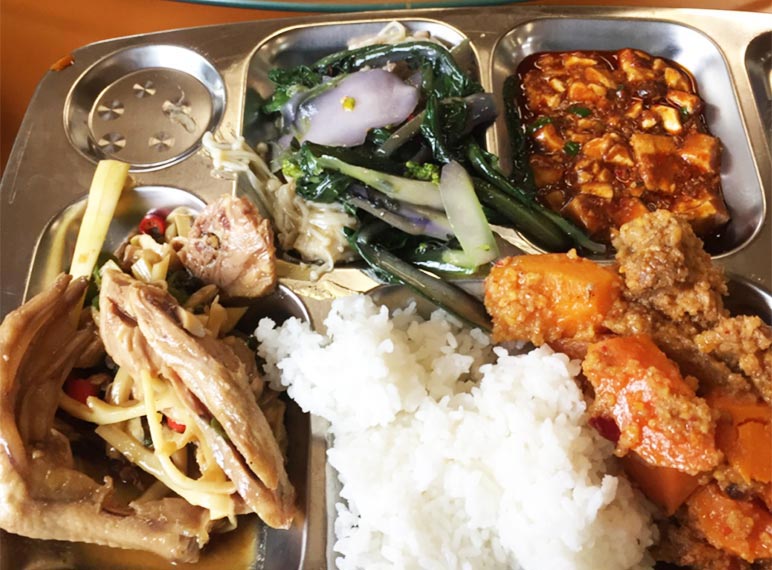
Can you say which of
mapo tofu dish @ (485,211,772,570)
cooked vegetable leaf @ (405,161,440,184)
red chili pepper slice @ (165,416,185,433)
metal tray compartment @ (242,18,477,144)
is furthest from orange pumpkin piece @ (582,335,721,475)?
metal tray compartment @ (242,18,477,144)

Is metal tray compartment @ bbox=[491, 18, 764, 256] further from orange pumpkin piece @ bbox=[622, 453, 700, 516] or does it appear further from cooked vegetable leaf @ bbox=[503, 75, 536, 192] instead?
orange pumpkin piece @ bbox=[622, 453, 700, 516]

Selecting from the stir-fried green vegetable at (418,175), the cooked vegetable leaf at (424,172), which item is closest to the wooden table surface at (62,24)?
the stir-fried green vegetable at (418,175)

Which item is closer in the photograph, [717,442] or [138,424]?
[717,442]

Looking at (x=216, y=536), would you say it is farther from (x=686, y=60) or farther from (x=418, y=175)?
Result: (x=686, y=60)

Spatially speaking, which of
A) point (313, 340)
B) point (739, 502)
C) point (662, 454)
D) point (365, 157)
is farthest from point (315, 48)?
point (739, 502)

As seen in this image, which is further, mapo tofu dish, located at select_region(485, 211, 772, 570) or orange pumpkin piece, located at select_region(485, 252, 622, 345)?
orange pumpkin piece, located at select_region(485, 252, 622, 345)

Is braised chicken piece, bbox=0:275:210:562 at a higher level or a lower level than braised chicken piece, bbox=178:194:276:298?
lower

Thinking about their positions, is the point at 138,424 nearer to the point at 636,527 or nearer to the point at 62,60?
the point at 636,527
